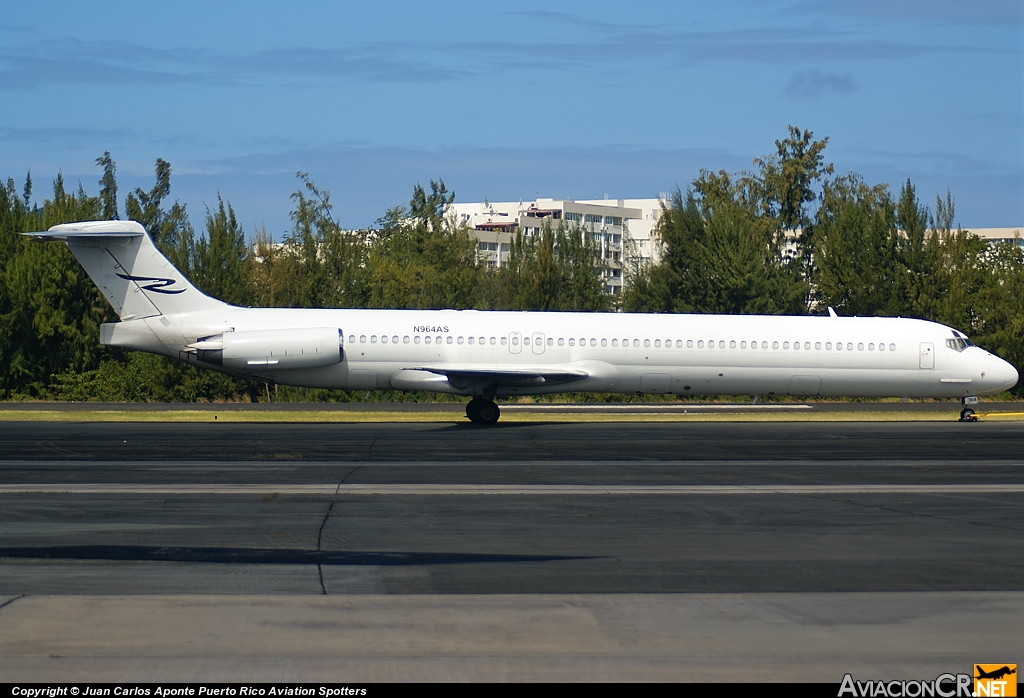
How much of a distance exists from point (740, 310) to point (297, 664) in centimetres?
4421

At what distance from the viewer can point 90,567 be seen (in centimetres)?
929

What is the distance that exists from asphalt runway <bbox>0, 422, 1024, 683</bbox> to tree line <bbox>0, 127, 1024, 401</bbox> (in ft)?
80.5

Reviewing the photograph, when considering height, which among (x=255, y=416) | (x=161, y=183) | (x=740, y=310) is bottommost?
(x=255, y=416)

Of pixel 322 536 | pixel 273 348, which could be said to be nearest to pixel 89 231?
pixel 273 348

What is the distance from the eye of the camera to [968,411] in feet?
96.0

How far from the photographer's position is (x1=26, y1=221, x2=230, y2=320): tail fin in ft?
90.7

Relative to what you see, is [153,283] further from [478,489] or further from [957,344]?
[957,344]

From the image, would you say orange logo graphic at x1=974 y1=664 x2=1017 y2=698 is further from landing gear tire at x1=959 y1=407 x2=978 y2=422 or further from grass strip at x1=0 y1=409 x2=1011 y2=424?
landing gear tire at x1=959 y1=407 x2=978 y2=422

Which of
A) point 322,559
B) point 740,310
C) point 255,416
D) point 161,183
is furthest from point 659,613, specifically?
point 161,183

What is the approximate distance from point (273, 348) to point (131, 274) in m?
4.30

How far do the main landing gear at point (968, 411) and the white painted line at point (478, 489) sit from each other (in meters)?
14.6

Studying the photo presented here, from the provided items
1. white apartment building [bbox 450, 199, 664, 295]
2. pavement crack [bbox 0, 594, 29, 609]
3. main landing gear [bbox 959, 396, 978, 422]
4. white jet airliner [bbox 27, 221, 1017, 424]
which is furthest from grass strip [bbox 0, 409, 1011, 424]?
white apartment building [bbox 450, 199, 664, 295]

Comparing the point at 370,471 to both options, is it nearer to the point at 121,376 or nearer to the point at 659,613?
the point at 659,613

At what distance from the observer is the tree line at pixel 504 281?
42312 mm
